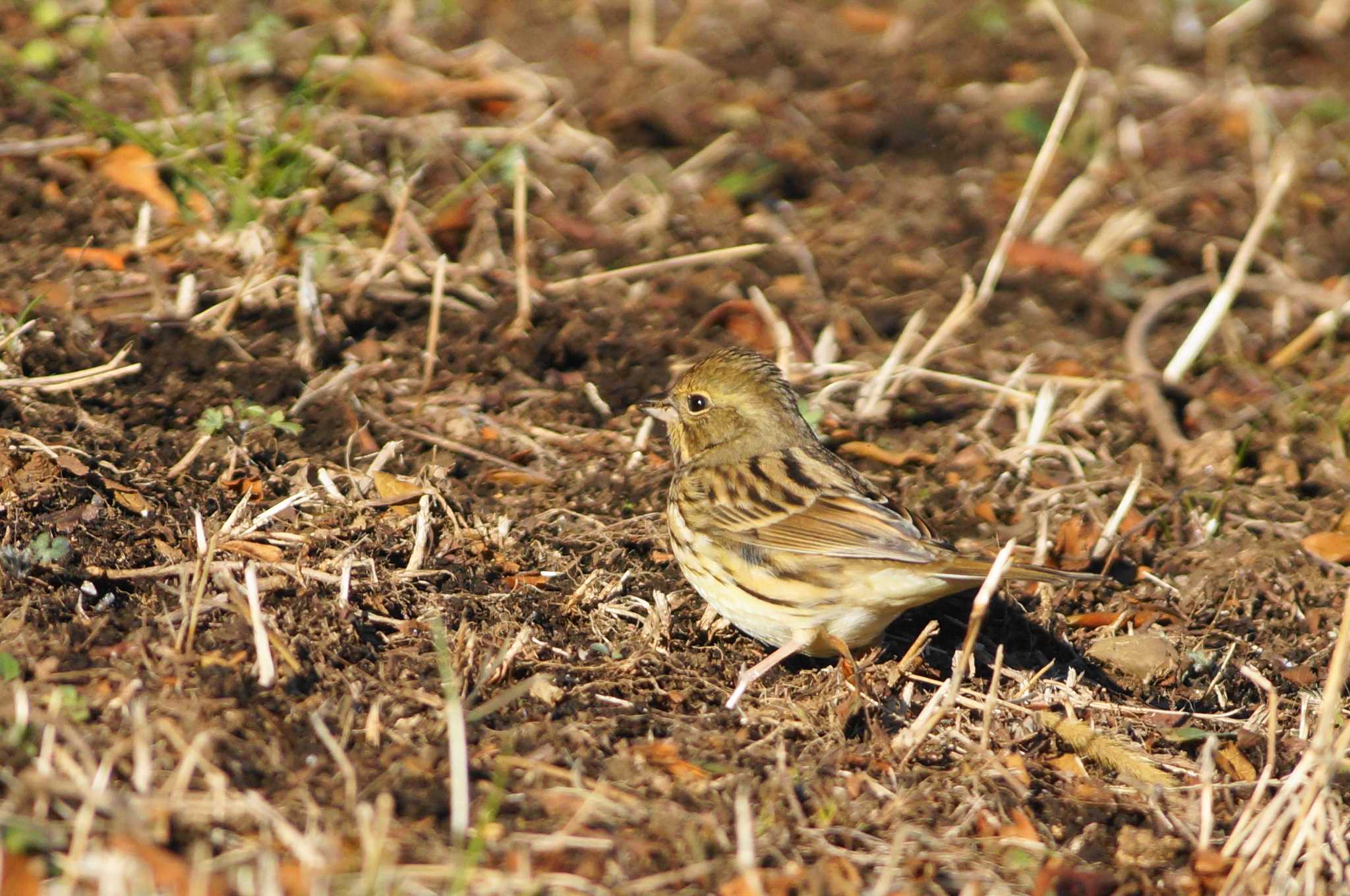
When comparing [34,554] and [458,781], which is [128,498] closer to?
[34,554]

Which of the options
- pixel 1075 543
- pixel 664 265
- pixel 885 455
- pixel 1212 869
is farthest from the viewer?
pixel 664 265

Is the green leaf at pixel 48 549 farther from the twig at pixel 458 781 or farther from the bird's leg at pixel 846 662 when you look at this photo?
the bird's leg at pixel 846 662

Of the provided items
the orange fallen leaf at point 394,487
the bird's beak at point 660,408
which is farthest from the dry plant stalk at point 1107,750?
the orange fallen leaf at point 394,487

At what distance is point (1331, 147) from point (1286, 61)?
45.3 inches

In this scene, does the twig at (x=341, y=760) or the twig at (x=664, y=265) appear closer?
the twig at (x=341, y=760)

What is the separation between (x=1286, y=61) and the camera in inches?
398

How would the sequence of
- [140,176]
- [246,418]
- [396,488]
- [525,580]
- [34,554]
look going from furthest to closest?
[140,176]
[246,418]
[396,488]
[525,580]
[34,554]

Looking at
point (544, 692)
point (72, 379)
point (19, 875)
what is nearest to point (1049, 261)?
point (544, 692)

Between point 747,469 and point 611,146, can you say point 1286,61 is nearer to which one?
point 611,146

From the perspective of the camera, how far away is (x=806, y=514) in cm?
557

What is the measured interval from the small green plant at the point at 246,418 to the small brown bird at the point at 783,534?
1563 mm

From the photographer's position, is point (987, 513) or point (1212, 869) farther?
point (987, 513)

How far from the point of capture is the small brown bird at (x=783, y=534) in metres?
5.17

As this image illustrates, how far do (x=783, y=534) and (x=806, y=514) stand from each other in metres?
0.12
